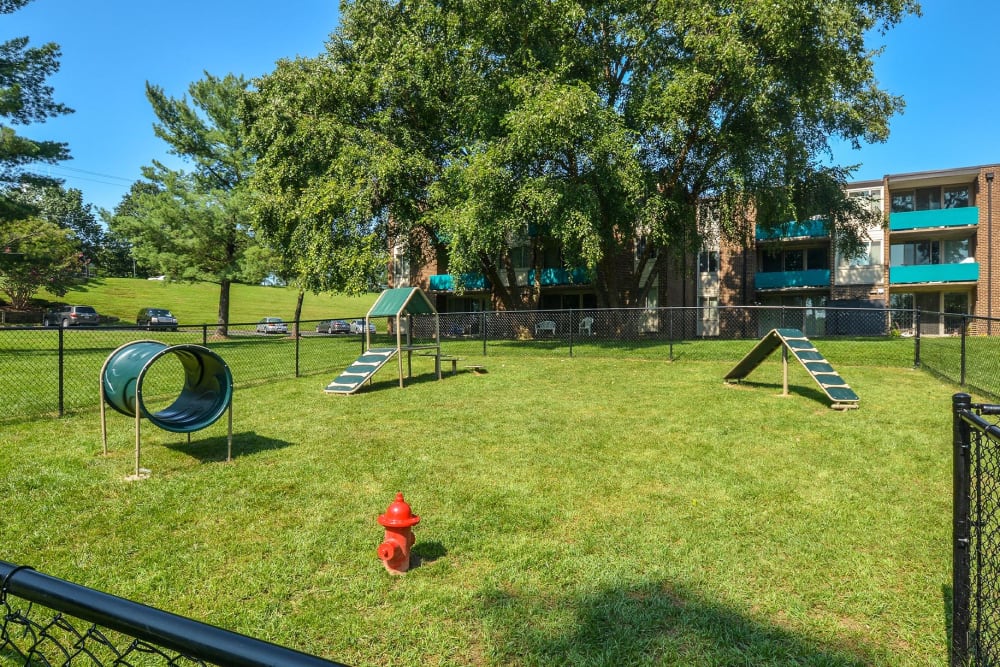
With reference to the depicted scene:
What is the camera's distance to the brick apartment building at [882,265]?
91.1 feet

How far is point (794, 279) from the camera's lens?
30516 millimetres

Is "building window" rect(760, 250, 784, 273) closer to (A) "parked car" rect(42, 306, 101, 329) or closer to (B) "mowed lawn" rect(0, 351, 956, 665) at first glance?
(B) "mowed lawn" rect(0, 351, 956, 665)

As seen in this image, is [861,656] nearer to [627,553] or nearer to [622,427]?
[627,553]

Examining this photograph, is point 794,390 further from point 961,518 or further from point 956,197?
point 956,197

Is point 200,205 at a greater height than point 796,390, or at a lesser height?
greater

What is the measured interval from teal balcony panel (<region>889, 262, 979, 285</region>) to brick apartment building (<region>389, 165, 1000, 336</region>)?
42 millimetres

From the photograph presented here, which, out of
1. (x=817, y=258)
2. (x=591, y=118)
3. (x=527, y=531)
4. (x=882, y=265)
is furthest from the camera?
(x=817, y=258)

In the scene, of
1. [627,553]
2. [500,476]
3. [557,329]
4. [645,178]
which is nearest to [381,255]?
[557,329]

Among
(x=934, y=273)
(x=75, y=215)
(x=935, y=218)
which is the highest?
(x=75, y=215)

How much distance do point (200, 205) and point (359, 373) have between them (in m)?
23.5

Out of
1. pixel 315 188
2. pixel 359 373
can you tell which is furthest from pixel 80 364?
pixel 315 188

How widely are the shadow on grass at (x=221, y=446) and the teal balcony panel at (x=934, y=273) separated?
31.4 meters

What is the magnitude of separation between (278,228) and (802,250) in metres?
27.3

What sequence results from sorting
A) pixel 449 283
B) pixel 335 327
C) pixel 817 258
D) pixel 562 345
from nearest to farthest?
pixel 562 345 → pixel 817 258 → pixel 449 283 → pixel 335 327
